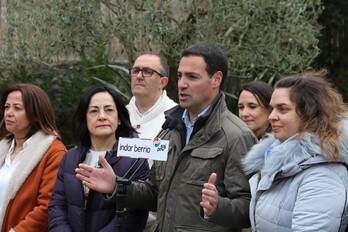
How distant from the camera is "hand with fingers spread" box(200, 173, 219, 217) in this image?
3938 millimetres

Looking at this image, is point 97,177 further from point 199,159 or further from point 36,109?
point 36,109

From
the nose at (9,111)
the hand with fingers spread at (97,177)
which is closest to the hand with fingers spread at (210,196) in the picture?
the hand with fingers spread at (97,177)

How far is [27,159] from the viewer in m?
5.32

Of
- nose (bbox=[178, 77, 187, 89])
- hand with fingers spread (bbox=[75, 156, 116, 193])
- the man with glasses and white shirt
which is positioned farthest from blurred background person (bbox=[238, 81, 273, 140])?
hand with fingers spread (bbox=[75, 156, 116, 193])

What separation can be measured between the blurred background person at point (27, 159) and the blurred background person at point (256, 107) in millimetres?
1308

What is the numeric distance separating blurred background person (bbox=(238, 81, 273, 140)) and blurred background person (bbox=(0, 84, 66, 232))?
4.29 ft

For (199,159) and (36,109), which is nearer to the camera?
(199,159)

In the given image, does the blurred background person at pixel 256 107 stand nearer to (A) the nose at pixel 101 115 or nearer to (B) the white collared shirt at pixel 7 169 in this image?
(A) the nose at pixel 101 115

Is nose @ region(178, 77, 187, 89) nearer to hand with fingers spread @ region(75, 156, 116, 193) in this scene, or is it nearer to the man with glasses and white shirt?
hand with fingers spread @ region(75, 156, 116, 193)

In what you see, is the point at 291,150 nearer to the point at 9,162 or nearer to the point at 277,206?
the point at 277,206

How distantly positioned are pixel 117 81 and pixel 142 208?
4647 mm

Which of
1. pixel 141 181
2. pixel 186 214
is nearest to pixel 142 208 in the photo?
pixel 141 181

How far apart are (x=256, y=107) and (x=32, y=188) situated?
5.37ft

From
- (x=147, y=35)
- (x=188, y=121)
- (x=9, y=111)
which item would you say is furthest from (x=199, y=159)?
(x=147, y=35)
